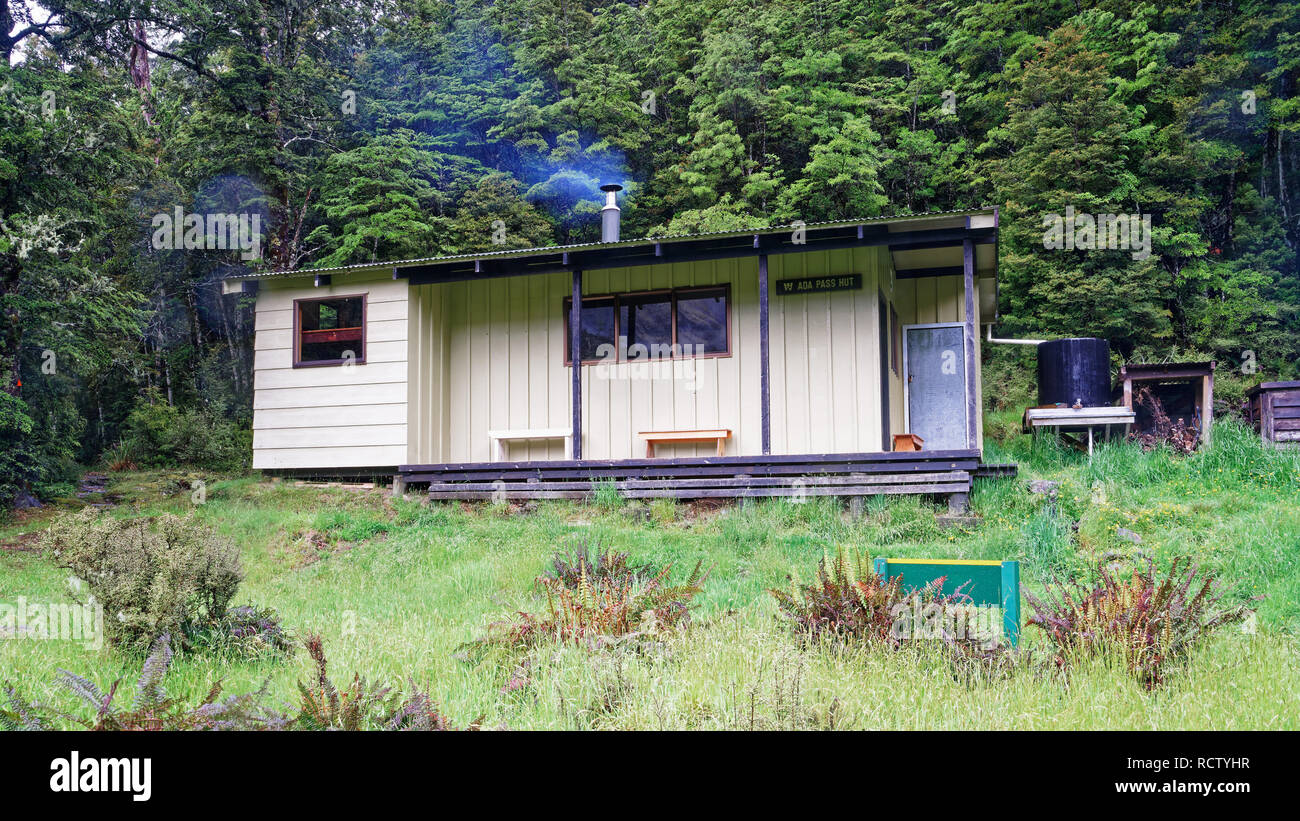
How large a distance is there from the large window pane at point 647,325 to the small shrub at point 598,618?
6.70m

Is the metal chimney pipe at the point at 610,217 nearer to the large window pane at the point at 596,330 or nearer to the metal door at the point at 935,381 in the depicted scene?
the large window pane at the point at 596,330

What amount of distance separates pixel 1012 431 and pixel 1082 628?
41.2 feet

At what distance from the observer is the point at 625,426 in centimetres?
1178

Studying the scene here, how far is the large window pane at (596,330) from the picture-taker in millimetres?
12031

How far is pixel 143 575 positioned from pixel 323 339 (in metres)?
7.53

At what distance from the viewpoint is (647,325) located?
11977 millimetres

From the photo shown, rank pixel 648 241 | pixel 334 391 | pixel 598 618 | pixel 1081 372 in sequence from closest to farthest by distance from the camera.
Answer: pixel 598 618
pixel 648 241
pixel 334 391
pixel 1081 372

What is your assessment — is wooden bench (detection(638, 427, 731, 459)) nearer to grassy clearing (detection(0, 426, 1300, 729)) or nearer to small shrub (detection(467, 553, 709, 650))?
grassy clearing (detection(0, 426, 1300, 729))

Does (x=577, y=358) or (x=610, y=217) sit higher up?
(x=610, y=217)

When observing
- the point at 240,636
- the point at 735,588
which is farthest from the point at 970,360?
the point at 240,636

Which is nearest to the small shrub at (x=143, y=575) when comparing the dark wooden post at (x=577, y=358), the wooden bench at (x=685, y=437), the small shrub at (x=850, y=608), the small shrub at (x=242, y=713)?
the small shrub at (x=242, y=713)

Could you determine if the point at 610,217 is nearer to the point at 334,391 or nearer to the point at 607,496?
the point at 334,391

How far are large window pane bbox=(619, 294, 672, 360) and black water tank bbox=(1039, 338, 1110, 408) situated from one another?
5343mm
